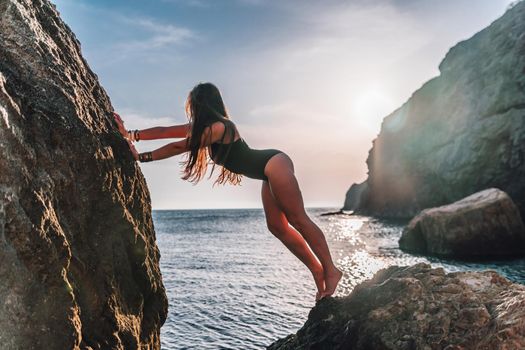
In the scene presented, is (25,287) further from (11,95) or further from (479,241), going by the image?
(479,241)

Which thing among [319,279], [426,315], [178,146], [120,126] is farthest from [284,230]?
[120,126]

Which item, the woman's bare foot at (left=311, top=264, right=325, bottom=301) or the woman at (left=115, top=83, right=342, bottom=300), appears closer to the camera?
the woman at (left=115, top=83, right=342, bottom=300)

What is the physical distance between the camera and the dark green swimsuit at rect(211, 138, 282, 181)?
505 cm

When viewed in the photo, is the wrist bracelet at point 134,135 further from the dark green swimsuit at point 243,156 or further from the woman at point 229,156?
the dark green swimsuit at point 243,156

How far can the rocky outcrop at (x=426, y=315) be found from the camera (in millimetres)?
3373

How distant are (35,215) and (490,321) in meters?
3.59

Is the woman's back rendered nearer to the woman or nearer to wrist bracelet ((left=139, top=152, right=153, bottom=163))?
the woman

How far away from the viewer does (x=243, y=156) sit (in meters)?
5.07

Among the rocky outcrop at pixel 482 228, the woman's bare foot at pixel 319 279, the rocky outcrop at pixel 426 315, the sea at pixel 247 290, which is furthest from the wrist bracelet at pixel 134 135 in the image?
the rocky outcrop at pixel 482 228

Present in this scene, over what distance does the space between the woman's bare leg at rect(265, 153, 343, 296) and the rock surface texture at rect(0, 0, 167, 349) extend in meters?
1.59

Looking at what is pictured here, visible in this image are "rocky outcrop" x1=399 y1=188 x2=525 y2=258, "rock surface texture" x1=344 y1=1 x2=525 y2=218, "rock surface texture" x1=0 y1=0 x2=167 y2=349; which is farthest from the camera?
"rock surface texture" x1=344 y1=1 x2=525 y2=218

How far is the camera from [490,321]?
3.46m

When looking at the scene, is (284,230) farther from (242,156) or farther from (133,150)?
(133,150)

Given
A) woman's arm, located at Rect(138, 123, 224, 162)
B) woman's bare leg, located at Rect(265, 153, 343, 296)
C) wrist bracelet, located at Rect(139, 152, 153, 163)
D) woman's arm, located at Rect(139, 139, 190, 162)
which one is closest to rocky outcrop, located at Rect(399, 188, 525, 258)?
woman's bare leg, located at Rect(265, 153, 343, 296)
